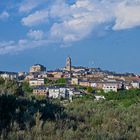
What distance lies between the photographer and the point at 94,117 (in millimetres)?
9633

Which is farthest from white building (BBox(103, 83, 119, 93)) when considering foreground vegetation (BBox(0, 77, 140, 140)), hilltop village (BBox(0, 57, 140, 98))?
foreground vegetation (BBox(0, 77, 140, 140))

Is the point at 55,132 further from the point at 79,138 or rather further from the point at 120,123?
the point at 120,123

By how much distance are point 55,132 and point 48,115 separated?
1.23 m

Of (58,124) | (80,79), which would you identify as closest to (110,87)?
(80,79)

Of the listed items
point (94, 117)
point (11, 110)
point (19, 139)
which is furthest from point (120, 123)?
point (19, 139)

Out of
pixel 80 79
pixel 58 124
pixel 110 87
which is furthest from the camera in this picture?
pixel 80 79

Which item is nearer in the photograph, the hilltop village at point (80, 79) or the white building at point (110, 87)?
the white building at point (110, 87)

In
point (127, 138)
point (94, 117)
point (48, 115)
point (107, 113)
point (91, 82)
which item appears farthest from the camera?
point (91, 82)

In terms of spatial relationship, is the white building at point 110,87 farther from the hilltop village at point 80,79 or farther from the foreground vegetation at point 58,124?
the foreground vegetation at point 58,124

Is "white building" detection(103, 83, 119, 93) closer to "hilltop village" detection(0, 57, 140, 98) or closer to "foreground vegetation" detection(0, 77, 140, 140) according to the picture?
"hilltop village" detection(0, 57, 140, 98)

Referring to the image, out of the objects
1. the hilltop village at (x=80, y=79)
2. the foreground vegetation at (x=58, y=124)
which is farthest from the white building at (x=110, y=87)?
the foreground vegetation at (x=58, y=124)

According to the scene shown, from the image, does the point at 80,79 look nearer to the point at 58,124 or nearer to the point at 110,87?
the point at 110,87

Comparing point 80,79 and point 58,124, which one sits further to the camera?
point 80,79

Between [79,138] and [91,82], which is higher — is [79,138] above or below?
below
